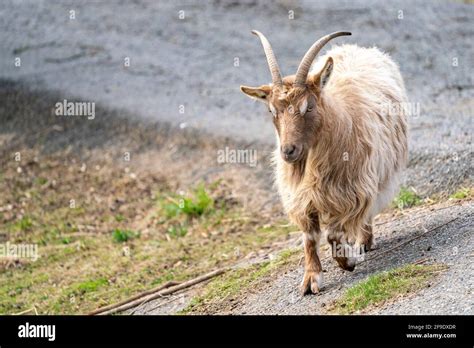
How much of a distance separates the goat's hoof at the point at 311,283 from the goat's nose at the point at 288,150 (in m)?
1.27

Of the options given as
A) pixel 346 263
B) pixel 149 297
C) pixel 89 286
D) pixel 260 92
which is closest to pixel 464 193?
pixel 346 263

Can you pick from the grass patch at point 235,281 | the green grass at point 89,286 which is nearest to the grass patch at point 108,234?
the green grass at point 89,286

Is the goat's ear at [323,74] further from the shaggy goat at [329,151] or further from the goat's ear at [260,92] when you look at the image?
the goat's ear at [260,92]

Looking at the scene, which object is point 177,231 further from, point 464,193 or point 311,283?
point 311,283

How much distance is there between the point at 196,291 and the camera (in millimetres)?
10062

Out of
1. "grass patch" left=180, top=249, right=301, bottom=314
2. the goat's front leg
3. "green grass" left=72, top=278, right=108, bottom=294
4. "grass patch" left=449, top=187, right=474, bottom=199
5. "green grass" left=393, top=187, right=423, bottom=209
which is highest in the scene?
"grass patch" left=449, top=187, right=474, bottom=199

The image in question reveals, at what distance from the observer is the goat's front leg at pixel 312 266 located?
838 centimetres

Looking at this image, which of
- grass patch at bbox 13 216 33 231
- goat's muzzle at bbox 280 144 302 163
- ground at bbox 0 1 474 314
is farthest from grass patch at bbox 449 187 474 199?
grass patch at bbox 13 216 33 231

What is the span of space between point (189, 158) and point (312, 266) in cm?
676

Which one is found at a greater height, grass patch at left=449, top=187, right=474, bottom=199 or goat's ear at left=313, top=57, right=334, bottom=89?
goat's ear at left=313, top=57, right=334, bottom=89

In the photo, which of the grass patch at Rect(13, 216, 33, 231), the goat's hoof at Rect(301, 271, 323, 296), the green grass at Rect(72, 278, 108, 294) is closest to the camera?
the goat's hoof at Rect(301, 271, 323, 296)

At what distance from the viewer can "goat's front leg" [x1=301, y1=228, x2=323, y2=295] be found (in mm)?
8383

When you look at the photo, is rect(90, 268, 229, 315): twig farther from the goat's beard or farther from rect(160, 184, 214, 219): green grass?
rect(160, 184, 214, 219): green grass

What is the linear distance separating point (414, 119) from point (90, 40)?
8.14 m
